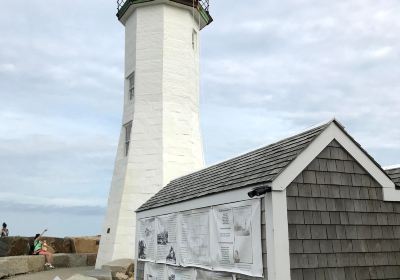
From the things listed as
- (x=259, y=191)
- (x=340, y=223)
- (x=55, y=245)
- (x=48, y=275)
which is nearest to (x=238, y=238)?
(x=259, y=191)

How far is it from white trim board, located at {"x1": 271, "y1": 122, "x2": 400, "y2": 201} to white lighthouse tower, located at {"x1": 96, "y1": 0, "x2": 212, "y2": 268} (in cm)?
1008

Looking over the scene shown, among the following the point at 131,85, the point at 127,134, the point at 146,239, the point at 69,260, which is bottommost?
the point at 69,260

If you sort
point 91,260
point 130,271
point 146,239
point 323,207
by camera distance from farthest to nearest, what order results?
point 91,260 → point 130,271 → point 146,239 → point 323,207

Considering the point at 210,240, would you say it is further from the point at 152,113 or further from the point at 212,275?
the point at 152,113

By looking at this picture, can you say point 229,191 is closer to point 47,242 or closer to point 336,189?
point 336,189

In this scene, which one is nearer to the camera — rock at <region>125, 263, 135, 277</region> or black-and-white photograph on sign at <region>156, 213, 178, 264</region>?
black-and-white photograph on sign at <region>156, 213, 178, 264</region>

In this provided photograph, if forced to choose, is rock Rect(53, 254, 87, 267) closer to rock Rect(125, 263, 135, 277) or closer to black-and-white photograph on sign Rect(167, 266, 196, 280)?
rock Rect(125, 263, 135, 277)

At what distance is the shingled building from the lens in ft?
22.1

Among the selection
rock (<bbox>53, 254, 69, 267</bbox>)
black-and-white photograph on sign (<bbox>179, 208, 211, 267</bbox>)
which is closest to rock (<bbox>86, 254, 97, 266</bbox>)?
rock (<bbox>53, 254, 69, 267</bbox>)

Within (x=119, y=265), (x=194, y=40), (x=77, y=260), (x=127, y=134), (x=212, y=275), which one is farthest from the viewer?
(x=194, y=40)

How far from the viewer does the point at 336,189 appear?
7.41 metres

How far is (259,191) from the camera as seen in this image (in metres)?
6.88

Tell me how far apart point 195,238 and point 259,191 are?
2624 mm

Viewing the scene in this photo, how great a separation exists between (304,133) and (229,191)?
186 cm
